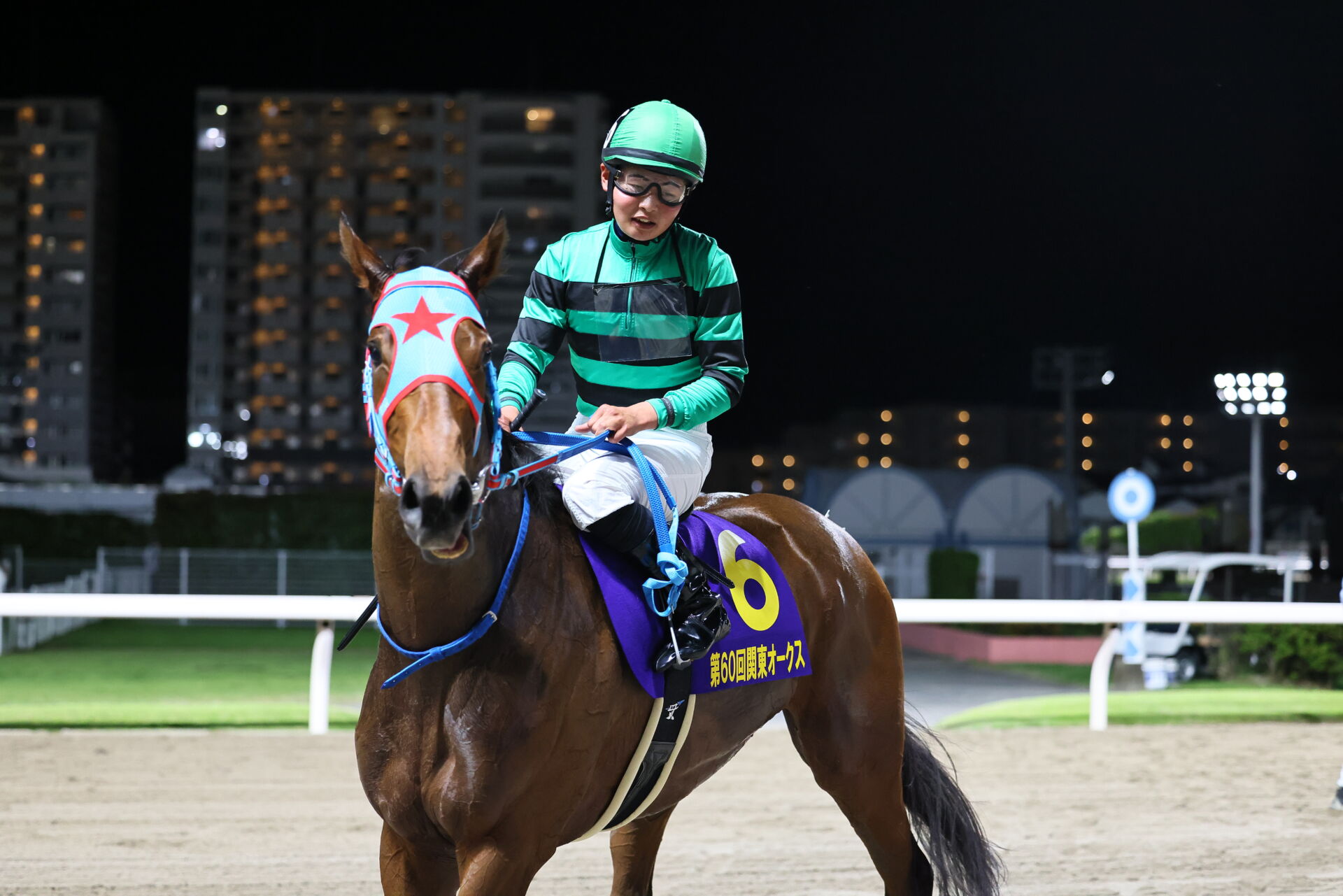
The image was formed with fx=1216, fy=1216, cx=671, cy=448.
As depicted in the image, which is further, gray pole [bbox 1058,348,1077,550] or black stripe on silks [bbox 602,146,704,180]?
gray pole [bbox 1058,348,1077,550]

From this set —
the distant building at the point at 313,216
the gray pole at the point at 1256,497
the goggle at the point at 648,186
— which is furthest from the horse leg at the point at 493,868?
the distant building at the point at 313,216

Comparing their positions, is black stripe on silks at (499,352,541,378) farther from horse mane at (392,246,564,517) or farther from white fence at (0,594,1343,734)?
white fence at (0,594,1343,734)

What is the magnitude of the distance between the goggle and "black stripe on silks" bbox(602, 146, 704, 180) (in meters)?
0.04

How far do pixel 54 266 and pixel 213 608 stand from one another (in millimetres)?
99897

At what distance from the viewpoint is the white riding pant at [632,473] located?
2.47 metres

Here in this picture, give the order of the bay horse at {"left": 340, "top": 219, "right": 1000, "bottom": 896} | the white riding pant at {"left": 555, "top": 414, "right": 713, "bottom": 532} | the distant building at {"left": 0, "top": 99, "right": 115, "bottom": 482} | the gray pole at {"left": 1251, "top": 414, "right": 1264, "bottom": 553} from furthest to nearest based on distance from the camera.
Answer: the distant building at {"left": 0, "top": 99, "right": 115, "bottom": 482}, the gray pole at {"left": 1251, "top": 414, "right": 1264, "bottom": 553}, the white riding pant at {"left": 555, "top": 414, "right": 713, "bottom": 532}, the bay horse at {"left": 340, "top": 219, "right": 1000, "bottom": 896}

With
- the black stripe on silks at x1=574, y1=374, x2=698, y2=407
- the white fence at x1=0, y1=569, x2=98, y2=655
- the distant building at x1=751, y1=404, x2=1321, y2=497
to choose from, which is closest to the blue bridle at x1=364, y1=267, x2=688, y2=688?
the black stripe on silks at x1=574, y1=374, x2=698, y2=407

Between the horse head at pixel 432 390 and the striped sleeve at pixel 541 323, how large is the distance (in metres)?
0.41

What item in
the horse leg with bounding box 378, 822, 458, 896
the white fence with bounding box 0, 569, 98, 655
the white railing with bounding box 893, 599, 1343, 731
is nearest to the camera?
the horse leg with bounding box 378, 822, 458, 896

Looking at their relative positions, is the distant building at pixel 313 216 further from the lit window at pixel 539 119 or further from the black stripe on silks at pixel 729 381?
the black stripe on silks at pixel 729 381

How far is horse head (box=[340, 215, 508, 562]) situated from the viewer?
6.10ft

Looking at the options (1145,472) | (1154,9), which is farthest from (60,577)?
(1145,472)

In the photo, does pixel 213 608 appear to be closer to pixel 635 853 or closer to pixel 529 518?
pixel 635 853

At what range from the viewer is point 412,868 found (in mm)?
2301
